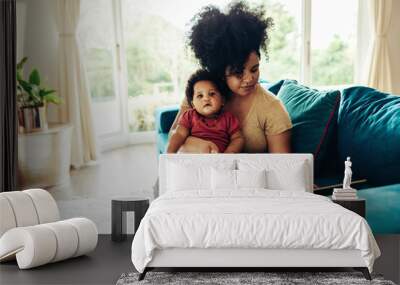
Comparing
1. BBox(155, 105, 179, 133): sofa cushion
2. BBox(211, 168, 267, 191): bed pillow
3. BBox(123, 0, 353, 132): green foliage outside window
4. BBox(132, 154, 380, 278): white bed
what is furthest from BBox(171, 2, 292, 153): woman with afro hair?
BBox(132, 154, 380, 278): white bed

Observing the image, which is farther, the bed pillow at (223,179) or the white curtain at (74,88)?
the white curtain at (74,88)

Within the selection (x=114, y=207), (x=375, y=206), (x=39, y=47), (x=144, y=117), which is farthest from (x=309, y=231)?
(x=39, y=47)

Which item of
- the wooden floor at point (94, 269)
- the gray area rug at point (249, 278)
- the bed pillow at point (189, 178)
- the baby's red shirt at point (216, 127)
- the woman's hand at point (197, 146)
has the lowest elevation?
the wooden floor at point (94, 269)

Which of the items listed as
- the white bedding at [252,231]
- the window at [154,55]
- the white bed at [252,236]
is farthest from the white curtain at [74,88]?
the white bedding at [252,231]

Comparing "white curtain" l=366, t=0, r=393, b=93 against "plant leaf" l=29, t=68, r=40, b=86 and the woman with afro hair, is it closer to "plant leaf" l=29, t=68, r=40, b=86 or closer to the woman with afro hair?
the woman with afro hair

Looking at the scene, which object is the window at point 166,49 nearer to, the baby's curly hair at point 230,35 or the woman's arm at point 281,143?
the baby's curly hair at point 230,35

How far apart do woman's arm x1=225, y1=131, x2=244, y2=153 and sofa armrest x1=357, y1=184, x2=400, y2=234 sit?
3.60 feet

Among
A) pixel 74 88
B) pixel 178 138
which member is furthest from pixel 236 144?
pixel 74 88

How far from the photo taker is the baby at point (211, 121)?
6430mm

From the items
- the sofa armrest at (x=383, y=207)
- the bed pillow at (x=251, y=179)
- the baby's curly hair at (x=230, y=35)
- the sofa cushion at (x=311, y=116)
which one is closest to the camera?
the bed pillow at (x=251, y=179)

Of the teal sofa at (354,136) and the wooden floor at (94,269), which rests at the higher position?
the teal sofa at (354,136)

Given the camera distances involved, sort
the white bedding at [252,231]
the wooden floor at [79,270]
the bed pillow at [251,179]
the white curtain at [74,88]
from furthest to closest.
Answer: the white curtain at [74,88], the bed pillow at [251,179], the wooden floor at [79,270], the white bedding at [252,231]

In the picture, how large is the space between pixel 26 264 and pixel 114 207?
1.13m

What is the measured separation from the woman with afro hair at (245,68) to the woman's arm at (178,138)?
0.05m
